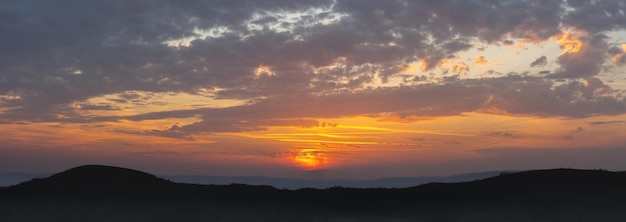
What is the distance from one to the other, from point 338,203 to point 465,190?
466 inches

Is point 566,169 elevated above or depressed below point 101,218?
above

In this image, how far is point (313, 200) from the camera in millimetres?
52531

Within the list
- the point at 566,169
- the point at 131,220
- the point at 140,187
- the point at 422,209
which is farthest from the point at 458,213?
the point at 140,187

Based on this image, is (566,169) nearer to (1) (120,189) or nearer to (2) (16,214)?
(1) (120,189)

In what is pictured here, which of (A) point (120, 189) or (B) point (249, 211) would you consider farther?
(A) point (120, 189)

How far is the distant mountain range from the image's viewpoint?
46.2 meters

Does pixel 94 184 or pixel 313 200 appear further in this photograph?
pixel 94 184

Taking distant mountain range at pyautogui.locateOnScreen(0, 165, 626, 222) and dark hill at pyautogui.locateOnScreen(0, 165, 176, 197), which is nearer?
distant mountain range at pyautogui.locateOnScreen(0, 165, 626, 222)

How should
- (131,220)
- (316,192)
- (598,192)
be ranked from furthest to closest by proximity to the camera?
(316,192)
(598,192)
(131,220)

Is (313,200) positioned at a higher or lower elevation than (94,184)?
lower

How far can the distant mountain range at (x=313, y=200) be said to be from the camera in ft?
152

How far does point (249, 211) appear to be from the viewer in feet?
155

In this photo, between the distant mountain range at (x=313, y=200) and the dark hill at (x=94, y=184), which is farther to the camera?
the dark hill at (x=94, y=184)

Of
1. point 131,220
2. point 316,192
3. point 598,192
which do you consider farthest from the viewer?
point 316,192
